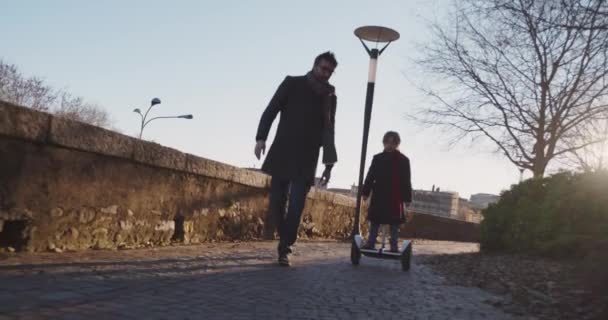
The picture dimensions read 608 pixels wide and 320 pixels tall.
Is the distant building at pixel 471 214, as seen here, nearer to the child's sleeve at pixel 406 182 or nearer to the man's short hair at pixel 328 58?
the child's sleeve at pixel 406 182

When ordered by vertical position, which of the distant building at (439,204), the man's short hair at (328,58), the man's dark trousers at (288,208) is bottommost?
the man's dark trousers at (288,208)

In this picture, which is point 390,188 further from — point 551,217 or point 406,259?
point 551,217

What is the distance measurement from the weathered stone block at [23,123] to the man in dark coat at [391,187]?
3.24m

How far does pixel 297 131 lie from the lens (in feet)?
14.5

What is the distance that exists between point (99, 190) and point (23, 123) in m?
0.95

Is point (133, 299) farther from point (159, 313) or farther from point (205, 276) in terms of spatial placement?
point (205, 276)

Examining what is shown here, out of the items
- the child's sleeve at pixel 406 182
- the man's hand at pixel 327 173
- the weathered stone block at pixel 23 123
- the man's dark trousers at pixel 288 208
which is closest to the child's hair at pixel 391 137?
the child's sleeve at pixel 406 182

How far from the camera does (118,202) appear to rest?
14.9ft

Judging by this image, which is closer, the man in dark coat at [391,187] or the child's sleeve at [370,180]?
the man in dark coat at [391,187]

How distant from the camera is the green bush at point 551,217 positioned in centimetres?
514

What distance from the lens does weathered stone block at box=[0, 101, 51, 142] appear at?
3379 mm

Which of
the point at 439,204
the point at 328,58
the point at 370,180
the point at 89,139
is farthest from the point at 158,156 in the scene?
the point at 439,204

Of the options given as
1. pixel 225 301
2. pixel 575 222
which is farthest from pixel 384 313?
pixel 575 222

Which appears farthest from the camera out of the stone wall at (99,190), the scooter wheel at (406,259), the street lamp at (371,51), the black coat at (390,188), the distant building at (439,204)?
the distant building at (439,204)
